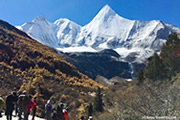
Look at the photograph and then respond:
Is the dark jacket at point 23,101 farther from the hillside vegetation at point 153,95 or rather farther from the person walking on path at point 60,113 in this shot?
the hillside vegetation at point 153,95

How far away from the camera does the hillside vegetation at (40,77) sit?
65.6ft

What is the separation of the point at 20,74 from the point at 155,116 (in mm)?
24398

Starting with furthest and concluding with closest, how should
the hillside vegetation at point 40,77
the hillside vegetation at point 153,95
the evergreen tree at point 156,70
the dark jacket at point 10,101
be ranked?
1. the evergreen tree at point 156,70
2. the hillside vegetation at point 40,77
3. the dark jacket at point 10,101
4. the hillside vegetation at point 153,95

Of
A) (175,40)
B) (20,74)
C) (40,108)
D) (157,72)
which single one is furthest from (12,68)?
(175,40)

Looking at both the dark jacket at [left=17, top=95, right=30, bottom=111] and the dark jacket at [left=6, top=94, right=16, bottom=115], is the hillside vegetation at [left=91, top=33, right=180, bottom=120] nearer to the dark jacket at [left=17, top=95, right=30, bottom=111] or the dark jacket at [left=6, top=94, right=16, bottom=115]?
the dark jacket at [left=17, top=95, right=30, bottom=111]

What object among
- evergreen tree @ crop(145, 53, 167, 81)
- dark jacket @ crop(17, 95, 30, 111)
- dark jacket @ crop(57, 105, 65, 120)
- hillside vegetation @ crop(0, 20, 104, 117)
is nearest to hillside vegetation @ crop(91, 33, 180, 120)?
evergreen tree @ crop(145, 53, 167, 81)

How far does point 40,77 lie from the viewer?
2480 centimetres

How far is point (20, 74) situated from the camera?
27.2 metres

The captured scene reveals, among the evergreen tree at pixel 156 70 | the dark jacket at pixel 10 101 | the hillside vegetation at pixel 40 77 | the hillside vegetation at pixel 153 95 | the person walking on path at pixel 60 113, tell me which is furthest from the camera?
the evergreen tree at pixel 156 70

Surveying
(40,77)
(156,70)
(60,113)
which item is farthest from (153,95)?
(40,77)

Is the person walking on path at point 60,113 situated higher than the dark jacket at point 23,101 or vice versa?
the dark jacket at point 23,101

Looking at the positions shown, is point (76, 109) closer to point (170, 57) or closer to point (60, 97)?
point (60, 97)

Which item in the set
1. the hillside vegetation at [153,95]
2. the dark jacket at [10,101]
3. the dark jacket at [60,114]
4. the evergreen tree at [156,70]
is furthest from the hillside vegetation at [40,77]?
the dark jacket at [60,114]

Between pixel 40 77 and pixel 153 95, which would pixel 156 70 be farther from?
pixel 153 95
